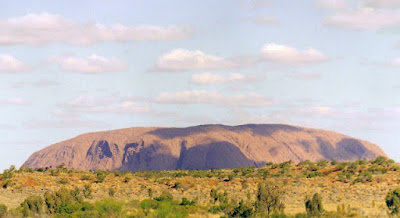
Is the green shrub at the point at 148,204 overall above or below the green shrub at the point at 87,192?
below

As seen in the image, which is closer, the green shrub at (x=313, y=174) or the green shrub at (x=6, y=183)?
the green shrub at (x=6, y=183)

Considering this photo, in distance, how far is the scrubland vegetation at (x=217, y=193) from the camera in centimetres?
4950

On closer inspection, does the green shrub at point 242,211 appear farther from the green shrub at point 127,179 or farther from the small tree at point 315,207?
the green shrub at point 127,179

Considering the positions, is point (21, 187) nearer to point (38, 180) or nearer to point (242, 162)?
point (38, 180)

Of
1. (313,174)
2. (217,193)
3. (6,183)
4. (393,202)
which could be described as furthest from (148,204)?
(313,174)

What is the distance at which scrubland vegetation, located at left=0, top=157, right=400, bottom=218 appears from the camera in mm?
49500

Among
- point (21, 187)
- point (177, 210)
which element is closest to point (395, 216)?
point (177, 210)

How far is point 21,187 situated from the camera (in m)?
71.4

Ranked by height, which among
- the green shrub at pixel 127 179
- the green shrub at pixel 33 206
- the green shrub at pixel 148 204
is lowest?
the green shrub at pixel 148 204

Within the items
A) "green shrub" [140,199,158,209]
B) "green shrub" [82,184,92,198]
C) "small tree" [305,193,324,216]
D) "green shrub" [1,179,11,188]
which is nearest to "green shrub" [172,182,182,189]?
"green shrub" [82,184,92,198]

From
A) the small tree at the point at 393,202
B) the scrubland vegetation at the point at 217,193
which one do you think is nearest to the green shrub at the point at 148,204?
the scrubland vegetation at the point at 217,193

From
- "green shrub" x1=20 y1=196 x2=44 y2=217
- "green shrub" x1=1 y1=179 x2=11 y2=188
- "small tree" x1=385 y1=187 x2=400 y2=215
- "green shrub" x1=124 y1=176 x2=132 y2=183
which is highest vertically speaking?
"green shrub" x1=1 y1=179 x2=11 y2=188

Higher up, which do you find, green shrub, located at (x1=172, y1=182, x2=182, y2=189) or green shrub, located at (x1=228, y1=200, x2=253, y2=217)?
green shrub, located at (x1=172, y1=182, x2=182, y2=189)

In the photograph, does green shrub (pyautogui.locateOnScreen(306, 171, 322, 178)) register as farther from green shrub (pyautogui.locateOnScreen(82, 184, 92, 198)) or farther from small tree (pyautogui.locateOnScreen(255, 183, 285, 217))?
small tree (pyautogui.locateOnScreen(255, 183, 285, 217))
